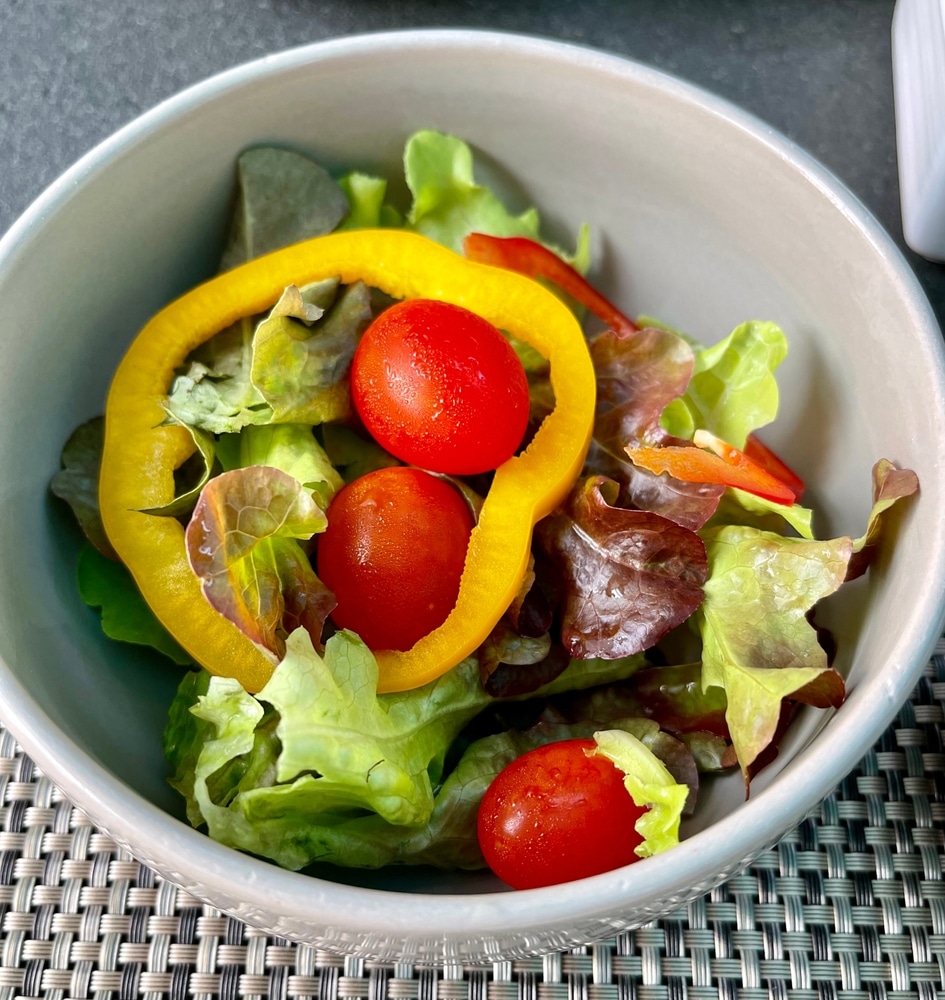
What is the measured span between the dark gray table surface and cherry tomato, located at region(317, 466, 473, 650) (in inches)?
22.2

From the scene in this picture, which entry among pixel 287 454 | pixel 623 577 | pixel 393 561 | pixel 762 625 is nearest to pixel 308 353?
pixel 287 454

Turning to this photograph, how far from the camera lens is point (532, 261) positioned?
88 centimetres

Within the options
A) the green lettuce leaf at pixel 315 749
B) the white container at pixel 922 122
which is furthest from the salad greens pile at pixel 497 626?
the white container at pixel 922 122

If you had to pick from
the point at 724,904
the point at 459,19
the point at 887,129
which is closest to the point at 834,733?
the point at 724,904

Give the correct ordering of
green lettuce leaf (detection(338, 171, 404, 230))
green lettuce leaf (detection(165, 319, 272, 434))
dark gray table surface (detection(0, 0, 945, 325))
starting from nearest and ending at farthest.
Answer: green lettuce leaf (detection(165, 319, 272, 434))
green lettuce leaf (detection(338, 171, 404, 230))
dark gray table surface (detection(0, 0, 945, 325))

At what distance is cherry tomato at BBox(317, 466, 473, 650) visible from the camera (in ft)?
2.43

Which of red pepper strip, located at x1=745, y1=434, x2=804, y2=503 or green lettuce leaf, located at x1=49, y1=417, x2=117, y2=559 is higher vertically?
green lettuce leaf, located at x1=49, y1=417, x2=117, y2=559

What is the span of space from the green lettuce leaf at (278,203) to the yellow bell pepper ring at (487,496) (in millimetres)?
46

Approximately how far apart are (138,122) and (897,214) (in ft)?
2.34

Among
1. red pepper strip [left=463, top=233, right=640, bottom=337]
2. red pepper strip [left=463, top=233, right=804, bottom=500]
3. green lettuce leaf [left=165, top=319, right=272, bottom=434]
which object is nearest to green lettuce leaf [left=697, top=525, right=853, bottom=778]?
red pepper strip [left=463, top=233, right=804, bottom=500]

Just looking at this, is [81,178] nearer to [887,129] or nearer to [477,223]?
[477,223]

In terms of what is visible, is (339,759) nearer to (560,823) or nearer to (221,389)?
(560,823)

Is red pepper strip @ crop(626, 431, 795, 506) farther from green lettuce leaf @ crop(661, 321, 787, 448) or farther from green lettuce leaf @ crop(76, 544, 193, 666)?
green lettuce leaf @ crop(76, 544, 193, 666)

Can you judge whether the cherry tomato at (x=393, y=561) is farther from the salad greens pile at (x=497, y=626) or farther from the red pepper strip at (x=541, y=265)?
the red pepper strip at (x=541, y=265)
